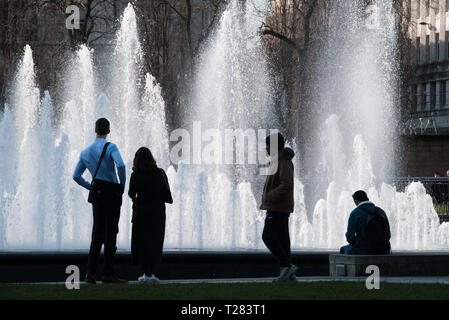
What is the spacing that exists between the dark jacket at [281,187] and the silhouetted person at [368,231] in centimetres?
116

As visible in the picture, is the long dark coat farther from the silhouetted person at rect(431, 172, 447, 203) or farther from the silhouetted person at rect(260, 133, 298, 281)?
the silhouetted person at rect(431, 172, 447, 203)

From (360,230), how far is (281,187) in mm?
1435

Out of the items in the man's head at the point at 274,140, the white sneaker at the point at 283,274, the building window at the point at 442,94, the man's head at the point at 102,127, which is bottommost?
the white sneaker at the point at 283,274

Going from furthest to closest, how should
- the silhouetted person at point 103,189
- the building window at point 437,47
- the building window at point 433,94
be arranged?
the building window at point 437,47 < the building window at point 433,94 < the silhouetted person at point 103,189

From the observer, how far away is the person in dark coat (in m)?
10.7

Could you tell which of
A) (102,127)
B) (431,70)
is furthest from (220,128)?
(431,70)

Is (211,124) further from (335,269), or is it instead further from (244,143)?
(335,269)

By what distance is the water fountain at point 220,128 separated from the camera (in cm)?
1764

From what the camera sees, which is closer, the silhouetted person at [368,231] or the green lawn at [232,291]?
Result: the green lawn at [232,291]

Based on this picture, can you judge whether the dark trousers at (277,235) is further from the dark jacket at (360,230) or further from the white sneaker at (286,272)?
the dark jacket at (360,230)

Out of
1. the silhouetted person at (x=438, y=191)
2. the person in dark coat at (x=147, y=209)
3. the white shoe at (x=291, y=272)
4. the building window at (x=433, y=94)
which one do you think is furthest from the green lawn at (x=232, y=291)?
the building window at (x=433, y=94)

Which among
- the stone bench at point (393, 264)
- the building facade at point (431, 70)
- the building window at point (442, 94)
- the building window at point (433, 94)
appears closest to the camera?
the stone bench at point (393, 264)

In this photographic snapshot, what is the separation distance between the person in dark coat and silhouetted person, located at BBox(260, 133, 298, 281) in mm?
998
